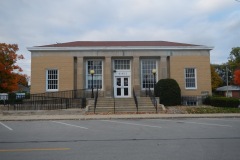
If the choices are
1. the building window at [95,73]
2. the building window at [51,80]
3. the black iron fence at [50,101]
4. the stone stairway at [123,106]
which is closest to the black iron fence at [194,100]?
the stone stairway at [123,106]

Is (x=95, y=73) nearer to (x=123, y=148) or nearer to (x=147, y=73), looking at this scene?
(x=147, y=73)

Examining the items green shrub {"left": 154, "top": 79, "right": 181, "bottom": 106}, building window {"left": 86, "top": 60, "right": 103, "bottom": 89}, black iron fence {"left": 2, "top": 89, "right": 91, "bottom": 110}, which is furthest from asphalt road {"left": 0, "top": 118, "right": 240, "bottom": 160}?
building window {"left": 86, "top": 60, "right": 103, "bottom": 89}

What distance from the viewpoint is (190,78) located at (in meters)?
24.9

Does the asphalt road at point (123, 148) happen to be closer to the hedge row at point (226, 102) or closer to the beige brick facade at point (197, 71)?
the hedge row at point (226, 102)

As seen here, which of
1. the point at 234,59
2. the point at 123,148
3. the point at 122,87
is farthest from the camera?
the point at 234,59

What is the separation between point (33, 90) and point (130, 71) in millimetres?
10470

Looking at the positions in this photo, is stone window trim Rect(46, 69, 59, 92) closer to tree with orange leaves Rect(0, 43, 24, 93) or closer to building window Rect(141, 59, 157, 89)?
building window Rect(141, 59, 157, 89)

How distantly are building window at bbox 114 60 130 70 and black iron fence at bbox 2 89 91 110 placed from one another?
14.2 ft

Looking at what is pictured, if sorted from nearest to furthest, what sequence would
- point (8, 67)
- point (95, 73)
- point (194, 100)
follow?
point (194, 100) → point (95, 73) → point (8, 67)

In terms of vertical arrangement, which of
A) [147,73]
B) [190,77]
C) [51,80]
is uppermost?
[147,73]

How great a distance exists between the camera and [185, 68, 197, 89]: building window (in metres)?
24.9

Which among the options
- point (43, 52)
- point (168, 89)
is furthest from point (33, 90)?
point (168, 89)

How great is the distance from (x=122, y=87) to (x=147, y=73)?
323cm

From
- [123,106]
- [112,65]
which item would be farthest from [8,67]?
[123,106]
